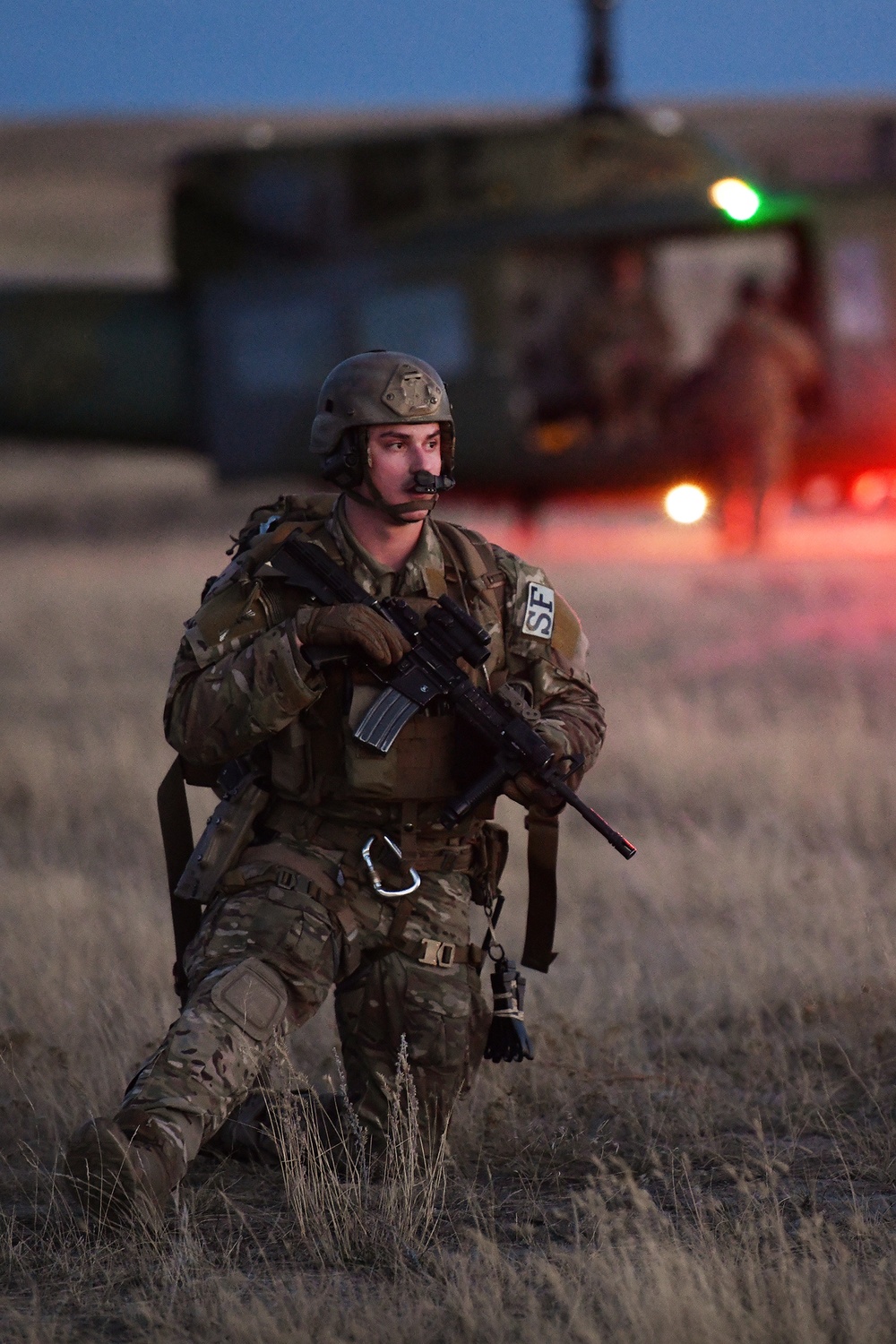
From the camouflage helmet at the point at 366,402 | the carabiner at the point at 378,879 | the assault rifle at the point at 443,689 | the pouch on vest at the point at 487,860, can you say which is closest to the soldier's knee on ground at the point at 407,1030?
the carabiner at the point at 378,879

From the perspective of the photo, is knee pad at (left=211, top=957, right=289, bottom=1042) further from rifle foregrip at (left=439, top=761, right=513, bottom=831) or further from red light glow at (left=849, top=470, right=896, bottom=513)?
red light glow at (left=849, top=470, right=896, bottom=513)

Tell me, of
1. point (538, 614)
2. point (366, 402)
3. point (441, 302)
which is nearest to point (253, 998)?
point (538, 614)

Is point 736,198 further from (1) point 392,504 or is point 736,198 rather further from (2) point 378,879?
(2) point 378,879

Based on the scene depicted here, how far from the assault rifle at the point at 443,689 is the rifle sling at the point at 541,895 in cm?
24

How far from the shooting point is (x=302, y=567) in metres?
4.34

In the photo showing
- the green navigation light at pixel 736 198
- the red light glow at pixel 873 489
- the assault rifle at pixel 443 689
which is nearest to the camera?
the assault rifle at pixel 443 689

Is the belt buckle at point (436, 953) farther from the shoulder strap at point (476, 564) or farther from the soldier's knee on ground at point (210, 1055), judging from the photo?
the shoulder strap at point (476, 564)

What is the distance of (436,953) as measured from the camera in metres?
4.38

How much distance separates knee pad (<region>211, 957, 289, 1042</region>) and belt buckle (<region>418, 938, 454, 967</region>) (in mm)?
409

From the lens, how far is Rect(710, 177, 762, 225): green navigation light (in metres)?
14.3

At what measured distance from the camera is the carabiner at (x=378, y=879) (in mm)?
4320

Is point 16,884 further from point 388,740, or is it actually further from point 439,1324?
point 439,1324

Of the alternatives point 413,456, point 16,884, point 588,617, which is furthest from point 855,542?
point 413,456

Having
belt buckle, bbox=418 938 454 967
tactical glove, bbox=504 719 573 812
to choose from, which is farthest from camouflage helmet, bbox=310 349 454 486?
belt buckle, bbox=418 938 454 967
